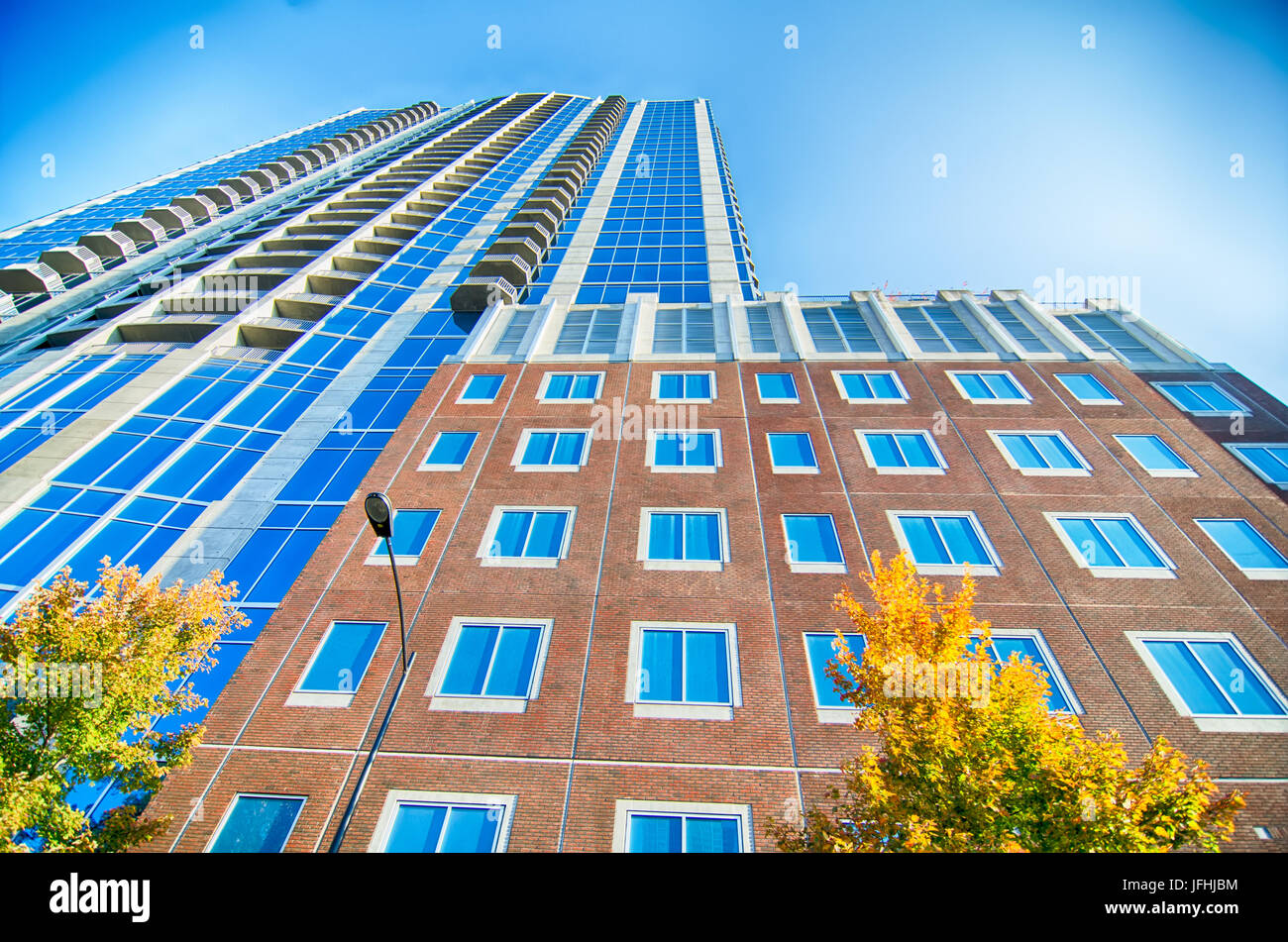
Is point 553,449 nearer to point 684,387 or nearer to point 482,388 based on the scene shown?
point 482,388

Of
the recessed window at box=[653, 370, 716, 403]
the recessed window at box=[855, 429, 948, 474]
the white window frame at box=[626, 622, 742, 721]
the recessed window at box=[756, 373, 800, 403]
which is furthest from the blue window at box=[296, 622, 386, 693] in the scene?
the recessed window at box=[855, 429, 948, 474]

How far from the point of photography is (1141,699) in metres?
12.2

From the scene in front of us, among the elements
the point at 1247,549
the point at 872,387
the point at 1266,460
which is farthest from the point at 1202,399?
the point at 872,387

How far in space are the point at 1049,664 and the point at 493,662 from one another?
41.6 ft

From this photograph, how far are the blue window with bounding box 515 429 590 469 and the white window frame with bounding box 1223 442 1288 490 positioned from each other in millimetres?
20189

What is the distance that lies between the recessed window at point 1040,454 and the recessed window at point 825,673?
875 cm

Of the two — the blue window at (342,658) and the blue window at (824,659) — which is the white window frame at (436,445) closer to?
the blue window at (342,658)

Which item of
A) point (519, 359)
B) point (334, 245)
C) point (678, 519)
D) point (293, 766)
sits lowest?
point (293, 766)

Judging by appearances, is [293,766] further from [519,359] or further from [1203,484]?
[1203,484]

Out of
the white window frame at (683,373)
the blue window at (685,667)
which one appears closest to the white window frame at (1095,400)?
the white window frame at (683,373)

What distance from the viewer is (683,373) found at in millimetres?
22500

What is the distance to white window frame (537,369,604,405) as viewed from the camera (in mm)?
21312
